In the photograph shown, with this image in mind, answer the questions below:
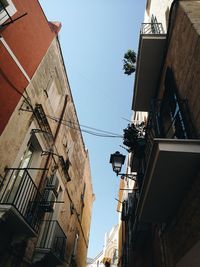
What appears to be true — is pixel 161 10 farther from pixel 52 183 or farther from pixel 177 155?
pixel 52 183

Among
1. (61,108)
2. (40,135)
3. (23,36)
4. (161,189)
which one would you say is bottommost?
(161,189)

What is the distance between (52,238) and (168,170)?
20.6 ft

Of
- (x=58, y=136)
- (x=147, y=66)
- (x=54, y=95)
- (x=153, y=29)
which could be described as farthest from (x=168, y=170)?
(x=54, y=95)

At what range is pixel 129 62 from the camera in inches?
396

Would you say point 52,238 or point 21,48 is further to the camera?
point 52,238

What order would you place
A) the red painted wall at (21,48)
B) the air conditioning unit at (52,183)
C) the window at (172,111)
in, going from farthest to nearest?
the air conditioning unit at (52,183), the red painted wall at (21,48), the window at (172,111)

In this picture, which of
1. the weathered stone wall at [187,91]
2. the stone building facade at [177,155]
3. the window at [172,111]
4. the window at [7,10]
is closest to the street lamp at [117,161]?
the stone building facade at [177,155]

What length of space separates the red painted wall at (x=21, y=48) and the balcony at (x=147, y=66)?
12.7 feet

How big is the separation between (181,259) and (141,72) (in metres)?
5.51

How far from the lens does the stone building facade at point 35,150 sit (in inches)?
239

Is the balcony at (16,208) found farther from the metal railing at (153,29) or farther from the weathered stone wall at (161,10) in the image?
the weathered stone wall at (161,10)

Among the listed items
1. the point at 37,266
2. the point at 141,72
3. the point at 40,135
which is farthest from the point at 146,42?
the point at 37,266

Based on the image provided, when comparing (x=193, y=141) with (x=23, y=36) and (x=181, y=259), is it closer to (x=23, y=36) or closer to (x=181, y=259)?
(x=181, y=259)

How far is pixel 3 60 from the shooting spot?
6469 millimetres
